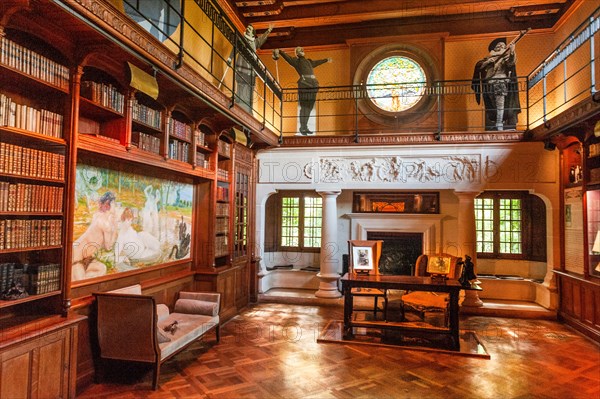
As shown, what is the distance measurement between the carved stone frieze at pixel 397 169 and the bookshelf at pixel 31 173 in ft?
15.8

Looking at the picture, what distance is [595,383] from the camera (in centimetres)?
387

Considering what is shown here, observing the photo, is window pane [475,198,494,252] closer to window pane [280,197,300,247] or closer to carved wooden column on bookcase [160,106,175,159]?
window pane [280,197,300,247]

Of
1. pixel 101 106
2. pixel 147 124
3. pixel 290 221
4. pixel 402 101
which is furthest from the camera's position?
pixel 290 221

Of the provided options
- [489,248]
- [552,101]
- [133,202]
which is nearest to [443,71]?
[552,101]

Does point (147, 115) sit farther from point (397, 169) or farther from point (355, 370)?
point (397, 169)

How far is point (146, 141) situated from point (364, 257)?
12.0 feet

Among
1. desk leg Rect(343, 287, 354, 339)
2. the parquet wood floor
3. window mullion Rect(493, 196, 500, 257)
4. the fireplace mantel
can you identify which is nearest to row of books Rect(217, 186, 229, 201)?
the parquet wood floor

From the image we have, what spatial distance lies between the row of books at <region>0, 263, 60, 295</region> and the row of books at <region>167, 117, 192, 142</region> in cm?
214

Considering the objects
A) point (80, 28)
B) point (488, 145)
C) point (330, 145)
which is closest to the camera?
point (80, 28)

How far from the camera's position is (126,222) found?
4.31 m

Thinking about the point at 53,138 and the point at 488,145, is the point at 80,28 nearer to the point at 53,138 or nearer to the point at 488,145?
the point at 53,138

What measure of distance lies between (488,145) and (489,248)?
2738mm

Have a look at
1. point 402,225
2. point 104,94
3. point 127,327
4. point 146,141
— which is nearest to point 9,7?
point 104,94

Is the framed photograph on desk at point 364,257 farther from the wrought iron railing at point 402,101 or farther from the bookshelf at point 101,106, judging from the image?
the bookshelf at point 101,106
